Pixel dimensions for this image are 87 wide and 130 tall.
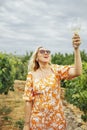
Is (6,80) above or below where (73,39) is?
Answer: below

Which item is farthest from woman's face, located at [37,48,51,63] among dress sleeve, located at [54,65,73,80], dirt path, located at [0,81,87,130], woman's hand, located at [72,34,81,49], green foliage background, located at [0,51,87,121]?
green foliage background, located at [0,51,87,121]

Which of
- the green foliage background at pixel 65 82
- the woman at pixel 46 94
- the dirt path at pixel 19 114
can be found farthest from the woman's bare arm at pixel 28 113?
the green foliage background at pixel 65 82

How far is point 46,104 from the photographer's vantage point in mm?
4953

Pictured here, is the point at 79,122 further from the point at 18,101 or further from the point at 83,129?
the point at 18,101

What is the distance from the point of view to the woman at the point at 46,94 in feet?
16.2

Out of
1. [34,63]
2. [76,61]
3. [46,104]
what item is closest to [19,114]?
[34,63]

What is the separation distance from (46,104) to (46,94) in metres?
0.12

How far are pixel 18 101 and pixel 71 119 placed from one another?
14.0 ft

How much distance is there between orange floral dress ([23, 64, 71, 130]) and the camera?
4949 mm

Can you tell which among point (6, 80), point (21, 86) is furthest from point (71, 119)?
point (21, 86)

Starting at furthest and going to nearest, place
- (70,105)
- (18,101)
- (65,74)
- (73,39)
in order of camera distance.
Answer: (18,101) → (70,105) → (65,74) → (73,39)

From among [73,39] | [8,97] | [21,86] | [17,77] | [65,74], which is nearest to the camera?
[73,39]

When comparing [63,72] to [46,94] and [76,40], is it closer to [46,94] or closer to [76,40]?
→ [46,94]

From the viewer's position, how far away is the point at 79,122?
10.3 metres
